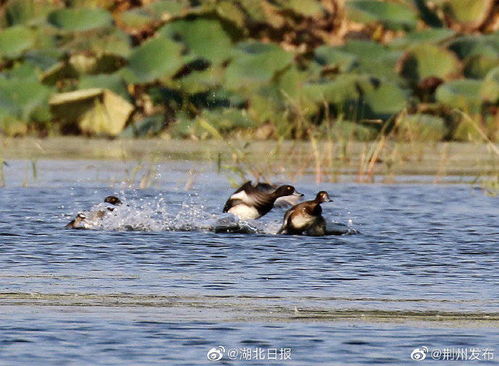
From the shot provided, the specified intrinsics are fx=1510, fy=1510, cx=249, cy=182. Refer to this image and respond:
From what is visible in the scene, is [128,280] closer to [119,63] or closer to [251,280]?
[251,280]

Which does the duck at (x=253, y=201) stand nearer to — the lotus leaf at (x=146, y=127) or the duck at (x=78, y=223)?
the duck at (x=78, y=223)

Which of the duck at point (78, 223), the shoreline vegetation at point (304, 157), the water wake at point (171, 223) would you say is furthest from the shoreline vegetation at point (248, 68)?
the duck at point (78, 223)

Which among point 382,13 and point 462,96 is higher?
point 382,13

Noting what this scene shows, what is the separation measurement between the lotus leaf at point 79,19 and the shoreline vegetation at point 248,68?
24 mm

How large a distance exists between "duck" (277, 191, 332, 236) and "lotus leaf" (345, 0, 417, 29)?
13.4 m

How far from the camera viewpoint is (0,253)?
30.8 ft

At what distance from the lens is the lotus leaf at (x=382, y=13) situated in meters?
24.0

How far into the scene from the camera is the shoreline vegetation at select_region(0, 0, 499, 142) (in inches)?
830

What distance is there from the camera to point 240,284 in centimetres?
814

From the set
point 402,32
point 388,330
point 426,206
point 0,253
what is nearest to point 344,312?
point 388,330

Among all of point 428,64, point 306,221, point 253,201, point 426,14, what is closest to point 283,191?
point 253,201

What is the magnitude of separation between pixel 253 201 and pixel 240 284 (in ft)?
12.2

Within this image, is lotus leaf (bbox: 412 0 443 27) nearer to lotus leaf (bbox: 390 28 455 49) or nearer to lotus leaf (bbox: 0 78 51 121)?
lotus leaf (bbox: 390 28 455 49)

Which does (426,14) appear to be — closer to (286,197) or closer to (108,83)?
(108,83)
